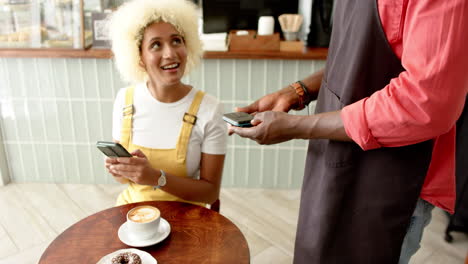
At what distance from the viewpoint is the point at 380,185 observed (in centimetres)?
99

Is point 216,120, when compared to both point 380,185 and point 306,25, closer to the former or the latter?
point 380,185

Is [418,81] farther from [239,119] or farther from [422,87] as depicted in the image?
[239,119]

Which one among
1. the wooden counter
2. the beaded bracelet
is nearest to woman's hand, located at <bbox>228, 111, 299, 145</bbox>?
the beaded bracelet

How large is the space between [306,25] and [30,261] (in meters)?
2.28

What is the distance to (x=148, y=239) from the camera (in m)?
1.18

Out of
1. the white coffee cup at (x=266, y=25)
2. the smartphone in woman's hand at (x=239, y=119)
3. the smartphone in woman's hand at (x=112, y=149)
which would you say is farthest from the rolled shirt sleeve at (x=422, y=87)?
the white coffee cup at (x=266, y=25)

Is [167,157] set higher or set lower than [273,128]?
lower

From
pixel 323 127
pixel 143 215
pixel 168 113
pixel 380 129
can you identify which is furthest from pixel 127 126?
pixel 380 129

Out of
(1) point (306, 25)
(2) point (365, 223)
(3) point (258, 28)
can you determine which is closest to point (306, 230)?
(2) point (365, 223)

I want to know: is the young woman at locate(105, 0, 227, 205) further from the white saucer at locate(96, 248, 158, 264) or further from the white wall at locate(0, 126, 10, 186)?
the white wall at locate(0, 126, 10, 186)

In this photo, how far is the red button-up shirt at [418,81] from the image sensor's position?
73 centimetres

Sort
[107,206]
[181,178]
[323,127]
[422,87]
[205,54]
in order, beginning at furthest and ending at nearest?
[107,206], [205,54], [181,178], [323,127], [422,87]

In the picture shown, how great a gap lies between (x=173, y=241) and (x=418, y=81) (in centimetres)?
80

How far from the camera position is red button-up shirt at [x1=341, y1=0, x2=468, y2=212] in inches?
28.8
